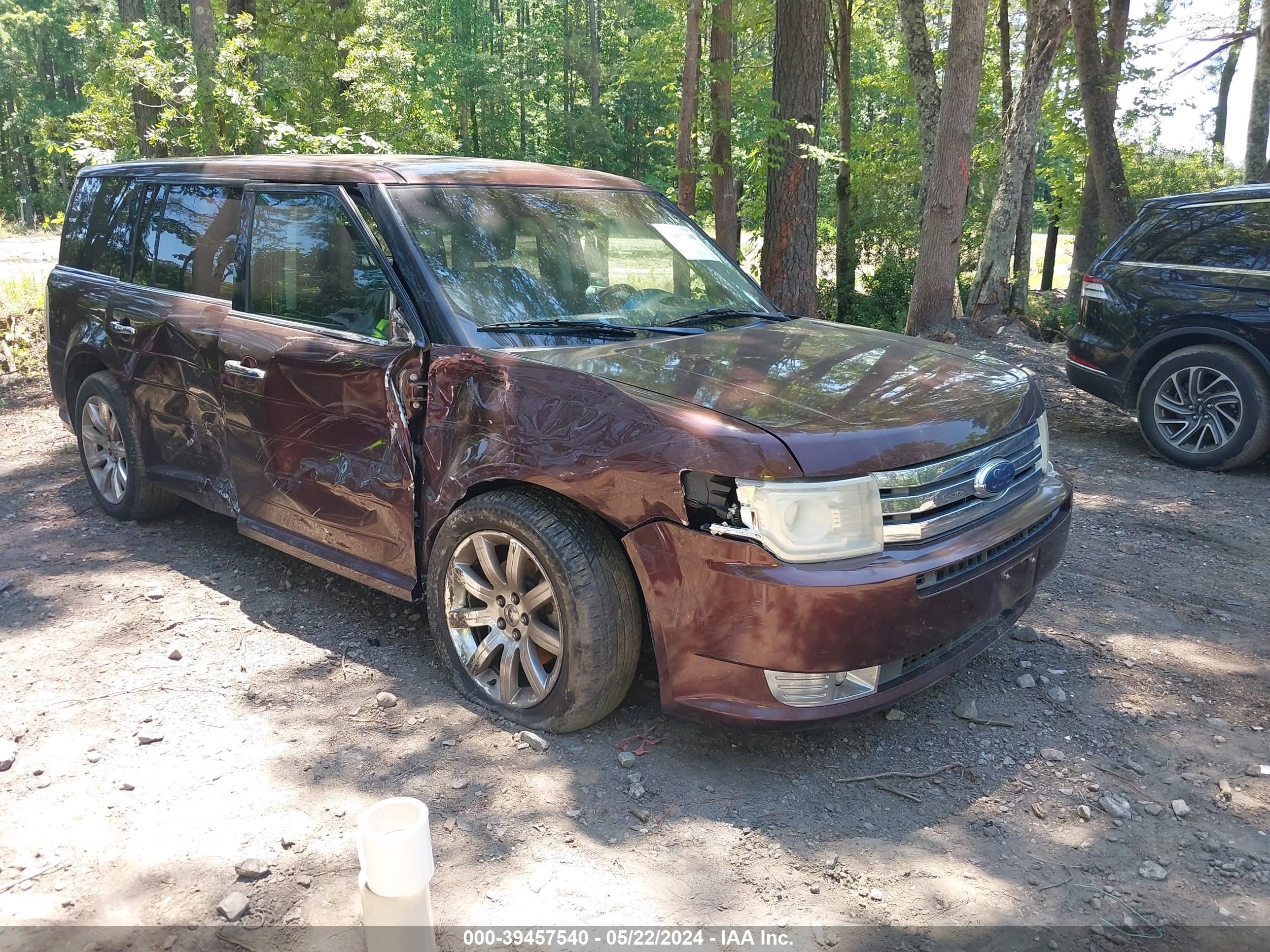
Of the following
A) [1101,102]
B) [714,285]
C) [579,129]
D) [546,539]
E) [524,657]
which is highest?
[579,129]

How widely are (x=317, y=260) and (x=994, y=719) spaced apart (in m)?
3.26

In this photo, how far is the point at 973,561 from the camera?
10.2 ft

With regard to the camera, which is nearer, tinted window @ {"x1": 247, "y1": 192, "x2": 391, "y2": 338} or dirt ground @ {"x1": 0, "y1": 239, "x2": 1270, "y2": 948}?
dirt ground @ {"x1": 0, "y1": 239, "x2": 1270, "y2": 948}

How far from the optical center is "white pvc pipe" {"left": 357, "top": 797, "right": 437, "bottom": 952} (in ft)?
5.92

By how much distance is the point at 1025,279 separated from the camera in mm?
15883

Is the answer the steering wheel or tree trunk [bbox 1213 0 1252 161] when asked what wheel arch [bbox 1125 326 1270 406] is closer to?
the steering wheel

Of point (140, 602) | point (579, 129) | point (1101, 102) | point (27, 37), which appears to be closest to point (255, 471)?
point (140, 602)

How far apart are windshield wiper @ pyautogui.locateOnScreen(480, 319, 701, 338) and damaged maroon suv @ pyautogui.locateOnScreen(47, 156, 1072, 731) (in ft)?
0.04

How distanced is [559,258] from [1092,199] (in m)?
15.6

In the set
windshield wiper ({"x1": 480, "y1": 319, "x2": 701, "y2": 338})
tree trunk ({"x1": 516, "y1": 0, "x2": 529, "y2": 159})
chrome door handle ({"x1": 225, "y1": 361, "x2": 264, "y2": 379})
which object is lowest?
chrome door handle ({"x1": 225, "y1": 361, "x2": 264, "y2": 379})

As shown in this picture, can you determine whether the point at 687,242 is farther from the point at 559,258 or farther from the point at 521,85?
the point at 521,85

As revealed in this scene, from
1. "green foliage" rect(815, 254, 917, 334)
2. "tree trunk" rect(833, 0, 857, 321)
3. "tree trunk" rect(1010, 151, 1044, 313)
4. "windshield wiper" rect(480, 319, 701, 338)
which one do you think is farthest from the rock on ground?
"tree trunk" rect(833, 0, 857, 321)

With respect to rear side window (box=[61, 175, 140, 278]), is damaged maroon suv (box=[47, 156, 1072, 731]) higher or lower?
lower

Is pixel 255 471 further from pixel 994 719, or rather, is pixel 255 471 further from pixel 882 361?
pixel 994 719
